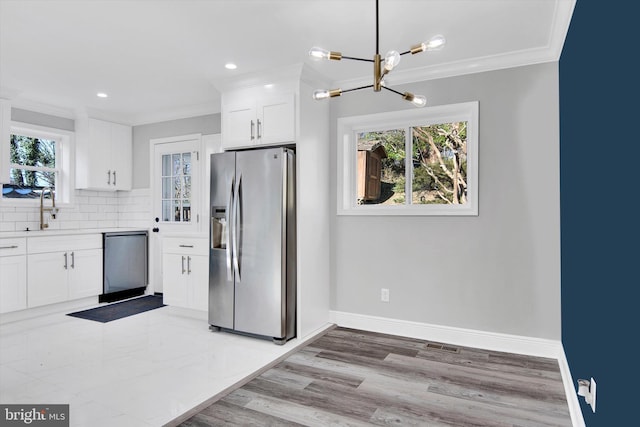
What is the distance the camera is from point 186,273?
4.39 meters

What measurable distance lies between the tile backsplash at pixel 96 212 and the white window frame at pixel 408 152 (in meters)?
3.20

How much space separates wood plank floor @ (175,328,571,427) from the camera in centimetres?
227

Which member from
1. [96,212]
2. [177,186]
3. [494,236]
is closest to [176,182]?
[177,186]

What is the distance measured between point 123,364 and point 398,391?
213 cm

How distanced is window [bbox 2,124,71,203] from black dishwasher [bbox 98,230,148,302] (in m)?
0.92

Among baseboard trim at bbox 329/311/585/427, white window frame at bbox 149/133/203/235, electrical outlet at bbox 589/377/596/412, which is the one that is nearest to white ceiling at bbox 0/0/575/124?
white window frame at bbox 149/133/203/235

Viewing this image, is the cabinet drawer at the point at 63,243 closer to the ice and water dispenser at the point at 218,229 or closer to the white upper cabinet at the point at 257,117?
the ice and water dispenser at the point at 218,229

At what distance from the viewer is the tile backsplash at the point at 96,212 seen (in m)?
4.89

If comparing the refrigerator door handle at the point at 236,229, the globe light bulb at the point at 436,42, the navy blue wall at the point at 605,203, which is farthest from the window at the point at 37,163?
the navy blue wall at the point at 605,203

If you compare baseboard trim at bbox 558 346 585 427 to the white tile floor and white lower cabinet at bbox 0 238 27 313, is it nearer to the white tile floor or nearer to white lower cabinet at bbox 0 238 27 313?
the white tile floor

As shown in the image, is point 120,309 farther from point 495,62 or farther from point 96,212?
point 495,62

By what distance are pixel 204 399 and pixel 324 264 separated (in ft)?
6.19

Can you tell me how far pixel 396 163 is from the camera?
399 centimetres

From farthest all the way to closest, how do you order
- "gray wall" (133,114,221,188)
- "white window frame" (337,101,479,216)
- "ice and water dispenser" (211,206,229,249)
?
"gray wall" (133,114,221,188) → "ice and water dispenser" (211,206,229,249) → "white window frame" (337,101,479,216)
